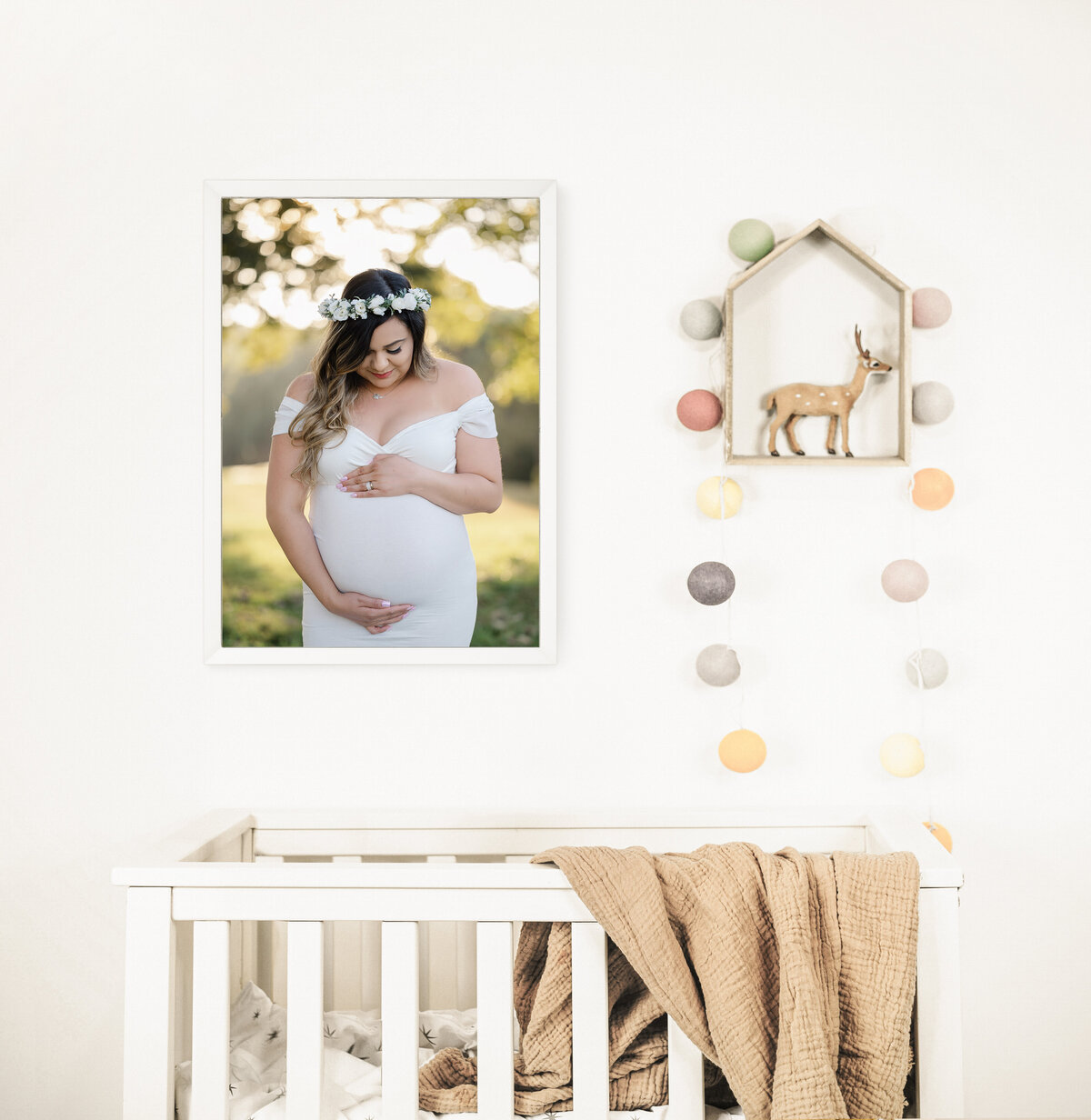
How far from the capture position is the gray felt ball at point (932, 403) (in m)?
1.44

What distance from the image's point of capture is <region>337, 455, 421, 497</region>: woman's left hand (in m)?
1.48

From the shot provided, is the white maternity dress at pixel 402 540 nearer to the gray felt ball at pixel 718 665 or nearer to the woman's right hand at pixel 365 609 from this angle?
the woman's right hand at pixel 365 609

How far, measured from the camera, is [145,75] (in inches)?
58.7

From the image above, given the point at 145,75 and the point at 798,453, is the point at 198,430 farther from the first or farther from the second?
the point at 798,453

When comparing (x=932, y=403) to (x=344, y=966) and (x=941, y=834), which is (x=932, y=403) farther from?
(x=344, y=966)

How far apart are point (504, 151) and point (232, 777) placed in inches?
44.2

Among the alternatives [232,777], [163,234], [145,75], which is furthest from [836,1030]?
[145,75]

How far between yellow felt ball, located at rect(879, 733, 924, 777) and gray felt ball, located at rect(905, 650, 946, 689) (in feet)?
0.31

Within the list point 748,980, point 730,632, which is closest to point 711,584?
point 730,632

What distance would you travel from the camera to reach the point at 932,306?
1.45m

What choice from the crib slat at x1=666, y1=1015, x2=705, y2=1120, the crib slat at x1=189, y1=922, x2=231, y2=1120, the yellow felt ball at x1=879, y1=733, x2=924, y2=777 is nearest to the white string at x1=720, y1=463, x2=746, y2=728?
the yellow felt ball at x1=879, y1=733, x2=924, y2=777

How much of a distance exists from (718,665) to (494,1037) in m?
0.65

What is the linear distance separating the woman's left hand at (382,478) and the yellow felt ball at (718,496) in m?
0.46

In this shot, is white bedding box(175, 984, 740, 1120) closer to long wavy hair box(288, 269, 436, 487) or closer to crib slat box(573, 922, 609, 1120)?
crib slat box(573, 922, 609, 1120)
